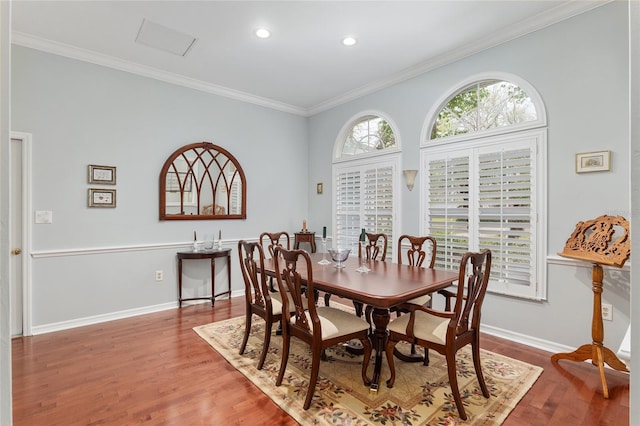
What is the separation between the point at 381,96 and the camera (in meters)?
4.38

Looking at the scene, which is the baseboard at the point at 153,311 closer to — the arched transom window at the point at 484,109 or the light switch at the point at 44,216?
the light switch at the point at 44,216

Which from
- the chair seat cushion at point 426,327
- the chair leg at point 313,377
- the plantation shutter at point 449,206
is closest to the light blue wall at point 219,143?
the plantation shutter at point 449,206

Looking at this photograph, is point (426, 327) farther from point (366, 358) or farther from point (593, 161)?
point (593, 161)

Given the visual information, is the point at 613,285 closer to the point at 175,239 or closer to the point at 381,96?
the point at 381,96

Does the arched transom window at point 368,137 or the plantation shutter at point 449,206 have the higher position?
the arched transom window at point 368,137

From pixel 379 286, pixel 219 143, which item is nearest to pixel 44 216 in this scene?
pixel 219 143

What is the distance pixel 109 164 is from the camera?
371 cm

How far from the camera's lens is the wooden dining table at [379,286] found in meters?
2.05

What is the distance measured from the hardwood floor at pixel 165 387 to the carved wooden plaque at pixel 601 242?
2.97 feet

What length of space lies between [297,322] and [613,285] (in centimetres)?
251

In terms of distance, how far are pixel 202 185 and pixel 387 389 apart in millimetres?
3383

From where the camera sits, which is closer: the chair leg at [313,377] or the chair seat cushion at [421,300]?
the chair leg at [313,377]

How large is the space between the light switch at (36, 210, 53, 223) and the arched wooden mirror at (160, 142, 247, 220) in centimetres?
107

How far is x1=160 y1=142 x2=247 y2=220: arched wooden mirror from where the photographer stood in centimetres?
414
